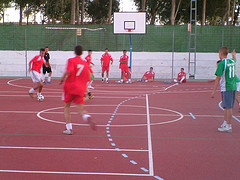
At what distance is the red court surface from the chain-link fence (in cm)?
1323

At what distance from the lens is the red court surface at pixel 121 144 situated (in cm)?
590

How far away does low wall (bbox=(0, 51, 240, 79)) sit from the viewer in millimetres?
25953

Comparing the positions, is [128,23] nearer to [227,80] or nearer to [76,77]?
[227,80]

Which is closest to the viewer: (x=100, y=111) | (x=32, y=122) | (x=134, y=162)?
(x=134, y=162)

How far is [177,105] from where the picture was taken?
1348cm

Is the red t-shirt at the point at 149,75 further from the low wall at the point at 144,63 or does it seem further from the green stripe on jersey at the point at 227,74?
the green stripe on jersey at the point at 227,74

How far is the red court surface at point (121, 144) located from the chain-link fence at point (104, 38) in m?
13.2

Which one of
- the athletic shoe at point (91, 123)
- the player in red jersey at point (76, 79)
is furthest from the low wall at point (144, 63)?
the athletic shoe at point (91, 123)

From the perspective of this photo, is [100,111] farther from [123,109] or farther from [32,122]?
[32,122]

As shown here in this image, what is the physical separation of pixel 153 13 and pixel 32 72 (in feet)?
146

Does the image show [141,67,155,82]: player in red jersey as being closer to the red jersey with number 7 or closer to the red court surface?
the red court surface

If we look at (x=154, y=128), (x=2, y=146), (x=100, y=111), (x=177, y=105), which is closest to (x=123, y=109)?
(x=100, y=111)

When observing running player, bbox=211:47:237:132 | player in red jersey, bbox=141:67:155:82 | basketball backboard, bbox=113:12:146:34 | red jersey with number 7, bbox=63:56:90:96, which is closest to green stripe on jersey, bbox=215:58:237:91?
running player, bbox=211:47:237:132

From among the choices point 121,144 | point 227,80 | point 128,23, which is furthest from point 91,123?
point 128,23
